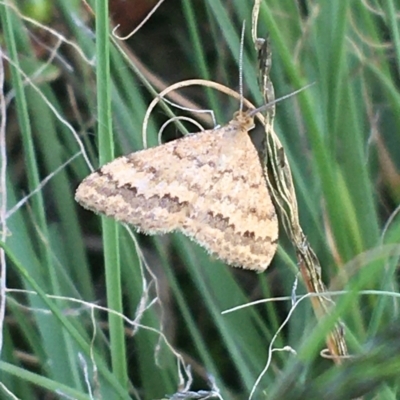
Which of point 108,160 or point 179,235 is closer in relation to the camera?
point 108,160

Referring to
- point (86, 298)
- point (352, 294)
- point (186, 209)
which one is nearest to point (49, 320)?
point (86, 298)

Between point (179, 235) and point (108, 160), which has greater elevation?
point (108, 160)

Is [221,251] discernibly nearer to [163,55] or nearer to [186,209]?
[186,209]
